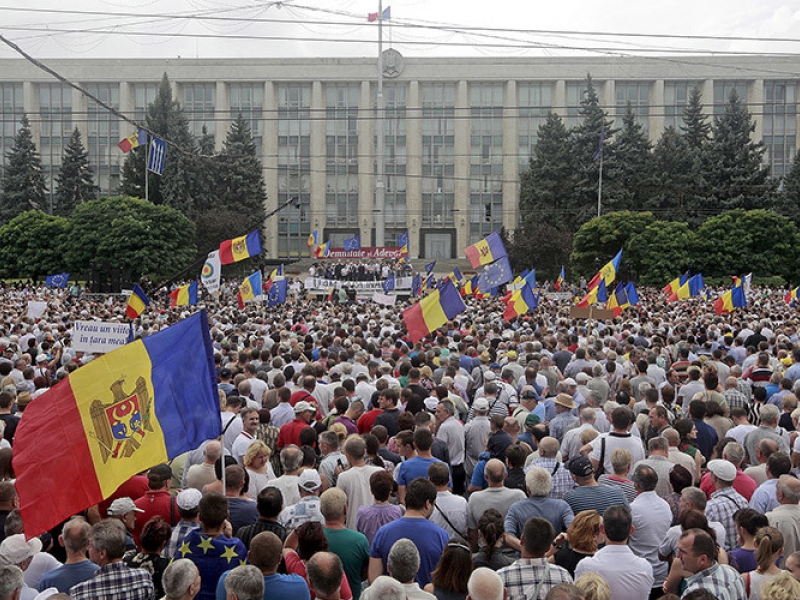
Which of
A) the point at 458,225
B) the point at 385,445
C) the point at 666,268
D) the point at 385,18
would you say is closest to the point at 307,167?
the point at 458,225

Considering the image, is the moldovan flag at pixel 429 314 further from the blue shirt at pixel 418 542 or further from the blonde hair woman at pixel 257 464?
the blue shirt at pixel 418 542

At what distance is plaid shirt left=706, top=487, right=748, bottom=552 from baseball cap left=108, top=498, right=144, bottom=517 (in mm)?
4290

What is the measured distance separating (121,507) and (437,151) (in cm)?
7840

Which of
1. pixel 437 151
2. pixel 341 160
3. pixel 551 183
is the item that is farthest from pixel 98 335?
pixel 437 151

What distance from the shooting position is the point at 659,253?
4962 centimetres

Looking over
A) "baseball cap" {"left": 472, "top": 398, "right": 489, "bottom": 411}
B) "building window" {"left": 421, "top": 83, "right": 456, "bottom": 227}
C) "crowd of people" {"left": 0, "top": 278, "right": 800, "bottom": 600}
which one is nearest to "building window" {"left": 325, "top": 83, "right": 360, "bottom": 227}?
"building window" {"left": 421, "top": 83, "right": 456, "bottom": 227}

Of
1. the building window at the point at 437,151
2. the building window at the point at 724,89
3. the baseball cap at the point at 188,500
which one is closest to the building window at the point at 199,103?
the building window at the point at 437,151

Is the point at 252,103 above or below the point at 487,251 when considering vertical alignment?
above

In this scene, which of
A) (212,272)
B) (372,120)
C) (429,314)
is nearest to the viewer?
(429,314)

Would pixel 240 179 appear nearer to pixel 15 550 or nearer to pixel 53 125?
pixel 53 125

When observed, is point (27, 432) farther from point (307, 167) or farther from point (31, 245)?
point (307, 167)

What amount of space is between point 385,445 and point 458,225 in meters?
74.4

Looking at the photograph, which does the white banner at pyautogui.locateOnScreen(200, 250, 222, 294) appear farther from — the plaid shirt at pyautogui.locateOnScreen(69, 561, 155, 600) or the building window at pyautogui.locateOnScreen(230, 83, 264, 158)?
the building window at pyautogui.locateOnScreen(230, 83, 264, 158)

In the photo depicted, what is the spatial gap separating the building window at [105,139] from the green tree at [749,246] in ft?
185
